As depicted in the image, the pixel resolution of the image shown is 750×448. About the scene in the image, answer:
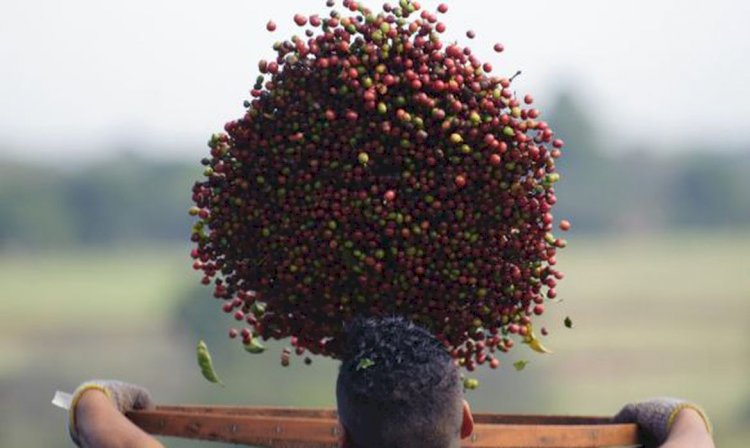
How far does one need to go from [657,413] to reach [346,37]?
5.69 ft

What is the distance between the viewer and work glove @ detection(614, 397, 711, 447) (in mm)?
5023

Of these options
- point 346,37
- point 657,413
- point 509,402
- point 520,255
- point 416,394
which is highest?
point 346,37

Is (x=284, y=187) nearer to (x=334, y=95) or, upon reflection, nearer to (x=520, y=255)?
(x=334, y=95)

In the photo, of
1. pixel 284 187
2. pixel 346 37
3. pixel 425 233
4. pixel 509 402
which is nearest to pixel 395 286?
pixel 425 233

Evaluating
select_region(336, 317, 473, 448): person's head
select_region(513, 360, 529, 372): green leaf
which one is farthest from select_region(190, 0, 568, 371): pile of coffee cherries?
select_region(336, 317, 473, 448): person's head

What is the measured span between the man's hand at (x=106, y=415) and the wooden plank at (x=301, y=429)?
0.11 m

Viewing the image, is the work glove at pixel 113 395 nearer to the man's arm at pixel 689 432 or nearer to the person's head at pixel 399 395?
the person's head at pixel 399 395

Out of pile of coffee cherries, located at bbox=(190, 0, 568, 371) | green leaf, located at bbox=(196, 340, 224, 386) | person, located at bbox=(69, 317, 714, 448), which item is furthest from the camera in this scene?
green leaf, located at bbox=(196, 340, 224, 386)

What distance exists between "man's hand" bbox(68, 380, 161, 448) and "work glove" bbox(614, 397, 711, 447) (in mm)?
1719

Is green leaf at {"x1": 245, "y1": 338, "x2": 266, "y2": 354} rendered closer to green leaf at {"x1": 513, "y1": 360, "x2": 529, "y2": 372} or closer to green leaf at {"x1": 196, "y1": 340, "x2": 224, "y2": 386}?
green leaf at {"x1": 196, "y1": 340, "x2": 224, "y2": 386}

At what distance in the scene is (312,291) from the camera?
15.7ft

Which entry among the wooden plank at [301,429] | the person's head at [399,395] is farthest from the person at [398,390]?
the wooden plank at [301,429]

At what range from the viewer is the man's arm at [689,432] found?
16.0 ft

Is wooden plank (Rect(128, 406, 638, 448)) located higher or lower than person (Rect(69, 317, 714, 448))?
lower
